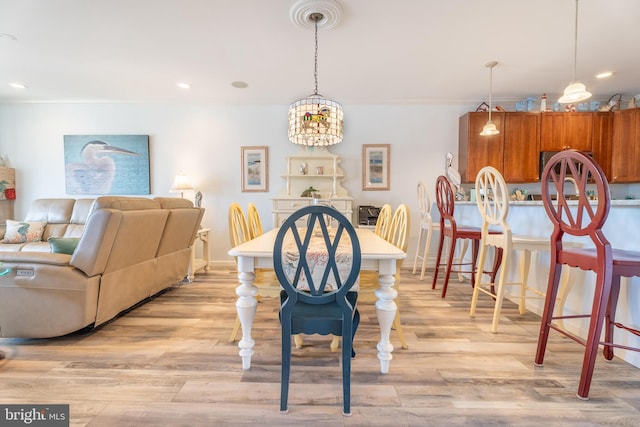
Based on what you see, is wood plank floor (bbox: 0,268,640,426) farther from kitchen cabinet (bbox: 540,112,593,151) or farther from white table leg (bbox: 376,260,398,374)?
kitchen cabinet (bbox: 540,112,593,151)

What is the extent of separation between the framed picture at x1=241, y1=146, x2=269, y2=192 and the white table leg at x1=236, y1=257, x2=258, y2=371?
261 cm

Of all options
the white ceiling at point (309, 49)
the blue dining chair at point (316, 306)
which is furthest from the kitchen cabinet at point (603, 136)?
the blue dining chair at point (316, 306)

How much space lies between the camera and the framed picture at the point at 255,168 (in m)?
3.88

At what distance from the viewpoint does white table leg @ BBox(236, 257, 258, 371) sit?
54.5 inches

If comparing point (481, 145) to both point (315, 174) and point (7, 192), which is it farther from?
point (7, 192)

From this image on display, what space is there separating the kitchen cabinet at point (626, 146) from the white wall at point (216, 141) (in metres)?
1.89

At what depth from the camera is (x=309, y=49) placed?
98.4 inches

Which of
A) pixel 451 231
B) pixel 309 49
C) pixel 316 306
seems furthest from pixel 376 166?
pixel 316 306

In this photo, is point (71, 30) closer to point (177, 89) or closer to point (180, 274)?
point (177, 89)

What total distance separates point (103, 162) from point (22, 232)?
1241 mm

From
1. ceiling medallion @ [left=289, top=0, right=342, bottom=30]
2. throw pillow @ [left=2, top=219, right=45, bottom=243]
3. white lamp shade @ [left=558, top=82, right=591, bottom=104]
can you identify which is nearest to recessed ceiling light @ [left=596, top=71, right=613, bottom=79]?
white lamp shade @ [left=558, top=82, right=591, bottom=104]

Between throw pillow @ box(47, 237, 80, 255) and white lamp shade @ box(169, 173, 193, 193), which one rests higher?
white lamp shade @ box(169, 173, 193, 193)

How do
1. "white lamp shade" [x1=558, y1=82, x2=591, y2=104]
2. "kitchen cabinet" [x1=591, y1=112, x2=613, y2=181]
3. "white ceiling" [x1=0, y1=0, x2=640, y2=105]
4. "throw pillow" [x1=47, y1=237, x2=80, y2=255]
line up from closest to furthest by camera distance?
1. "throw pillow" [x1=47, y1=237, x2=80, y2=255]
2. "white ceiling" [x1=0, y1=0, x2=640, y2=105]
3. "white lamp shade" [x1=558, y1=82, x2=591, y2=104]
4. "kitchen cabinet" [x1=591, y1=112, x2=613, y2=181]

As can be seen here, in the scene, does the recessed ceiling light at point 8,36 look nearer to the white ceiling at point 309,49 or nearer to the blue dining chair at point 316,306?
the white ceiling at point 309,49
